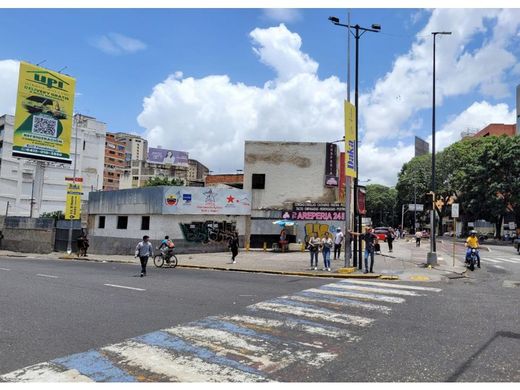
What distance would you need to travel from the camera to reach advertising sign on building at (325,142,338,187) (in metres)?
33.3

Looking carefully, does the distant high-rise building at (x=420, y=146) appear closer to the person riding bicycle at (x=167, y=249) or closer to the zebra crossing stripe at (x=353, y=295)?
the person riding bicycle at (x=167, y=249)

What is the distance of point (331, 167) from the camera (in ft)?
110

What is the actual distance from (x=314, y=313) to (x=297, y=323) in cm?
102

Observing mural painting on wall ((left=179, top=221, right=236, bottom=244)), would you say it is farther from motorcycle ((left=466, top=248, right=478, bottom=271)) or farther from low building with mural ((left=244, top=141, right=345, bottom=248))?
motorcycle ((left=466, top=248, right=478, bottom=271))

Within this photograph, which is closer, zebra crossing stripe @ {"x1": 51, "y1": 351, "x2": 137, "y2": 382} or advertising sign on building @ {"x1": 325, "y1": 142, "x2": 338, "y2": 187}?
zebra crossing stripe @ {"x1": 51, "y1": 351, "x2": 137, "y2": 382}

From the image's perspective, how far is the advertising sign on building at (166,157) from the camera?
89.7 meters

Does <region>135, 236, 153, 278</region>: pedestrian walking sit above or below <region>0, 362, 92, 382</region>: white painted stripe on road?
above

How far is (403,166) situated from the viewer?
285 ft

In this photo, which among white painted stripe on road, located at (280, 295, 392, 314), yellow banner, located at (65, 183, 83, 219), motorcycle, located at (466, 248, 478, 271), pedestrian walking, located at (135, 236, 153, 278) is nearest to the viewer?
white painted stripe on road, located at (280, 295, 392, 314)

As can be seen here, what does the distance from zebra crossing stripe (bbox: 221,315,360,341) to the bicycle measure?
12.4 metres

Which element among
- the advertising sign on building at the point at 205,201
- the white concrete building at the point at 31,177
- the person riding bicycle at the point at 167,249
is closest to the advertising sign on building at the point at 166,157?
the white concrete building at the point at 31,177

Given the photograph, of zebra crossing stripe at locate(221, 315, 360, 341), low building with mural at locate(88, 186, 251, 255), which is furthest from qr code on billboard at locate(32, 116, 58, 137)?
zebra crossing stripe at locate(221, 315, 360, 341)

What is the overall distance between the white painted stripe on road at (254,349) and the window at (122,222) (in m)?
23.4

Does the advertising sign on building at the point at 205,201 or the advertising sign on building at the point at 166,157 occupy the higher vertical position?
the advertising sign on building at the point at 166,157
